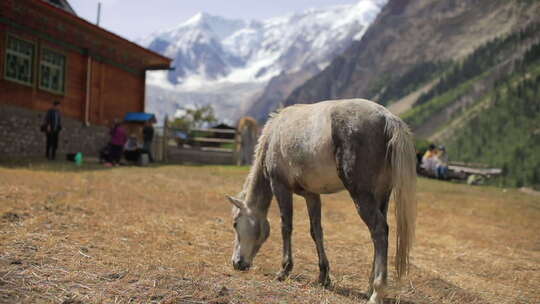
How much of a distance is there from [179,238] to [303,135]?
117 inches

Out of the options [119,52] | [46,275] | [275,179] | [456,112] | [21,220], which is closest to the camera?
[46,275]

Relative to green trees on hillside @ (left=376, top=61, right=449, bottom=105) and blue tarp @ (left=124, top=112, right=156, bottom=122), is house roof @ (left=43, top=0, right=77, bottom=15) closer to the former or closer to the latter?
blue tarp @ (left=124, top=112, right=156, bottom=122)

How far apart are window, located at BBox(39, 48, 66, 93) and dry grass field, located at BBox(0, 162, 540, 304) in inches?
291

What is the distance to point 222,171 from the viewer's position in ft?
54.7

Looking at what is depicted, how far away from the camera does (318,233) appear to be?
4.85 meters

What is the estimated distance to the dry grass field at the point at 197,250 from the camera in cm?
365

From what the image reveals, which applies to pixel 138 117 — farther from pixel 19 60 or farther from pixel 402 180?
pixel 402 180

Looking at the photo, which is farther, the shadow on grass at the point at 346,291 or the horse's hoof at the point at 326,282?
the horse's hoof at the point at 326,282

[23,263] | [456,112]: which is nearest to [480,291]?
[23,263]

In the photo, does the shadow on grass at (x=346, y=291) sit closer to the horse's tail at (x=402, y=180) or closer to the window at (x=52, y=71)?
the horse's tail at (x=402, y=180)

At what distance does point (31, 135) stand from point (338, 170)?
15835 mm

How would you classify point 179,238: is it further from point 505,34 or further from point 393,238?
point 505,34

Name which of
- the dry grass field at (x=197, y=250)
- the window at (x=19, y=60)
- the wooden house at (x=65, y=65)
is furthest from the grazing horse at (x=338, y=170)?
the window at (x=19, y=60)

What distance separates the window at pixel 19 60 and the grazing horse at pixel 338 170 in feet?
47.8
